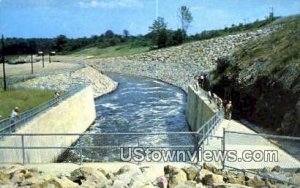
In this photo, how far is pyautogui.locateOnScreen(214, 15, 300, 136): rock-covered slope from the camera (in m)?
36.5

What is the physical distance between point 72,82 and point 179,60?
54.2 meters

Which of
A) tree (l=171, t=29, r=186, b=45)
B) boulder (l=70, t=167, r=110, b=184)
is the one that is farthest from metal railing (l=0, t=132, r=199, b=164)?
tree (l=171, t=29, r=186, b=45)

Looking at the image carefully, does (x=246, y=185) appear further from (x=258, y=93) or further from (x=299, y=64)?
(x=258, y=93)

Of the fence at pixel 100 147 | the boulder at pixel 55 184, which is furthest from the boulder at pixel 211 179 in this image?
the boulder at pixel 55 184

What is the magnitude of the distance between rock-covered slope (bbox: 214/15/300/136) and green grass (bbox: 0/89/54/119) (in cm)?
1715

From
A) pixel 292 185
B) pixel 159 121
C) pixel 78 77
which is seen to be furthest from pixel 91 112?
pixel 292 185

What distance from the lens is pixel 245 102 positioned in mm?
46469

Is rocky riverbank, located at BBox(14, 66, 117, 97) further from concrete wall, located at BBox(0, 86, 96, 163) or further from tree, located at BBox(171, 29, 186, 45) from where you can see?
tree, located at BBox(171, 29, 186, 45)

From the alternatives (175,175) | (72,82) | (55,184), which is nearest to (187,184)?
(175,175)

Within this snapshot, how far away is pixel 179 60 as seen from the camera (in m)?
124

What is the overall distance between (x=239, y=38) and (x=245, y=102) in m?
77.8

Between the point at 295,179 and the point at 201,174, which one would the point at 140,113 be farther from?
the point at 295,179

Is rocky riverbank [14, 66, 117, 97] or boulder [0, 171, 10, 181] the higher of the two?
boulder [0, 171, 10, 181]

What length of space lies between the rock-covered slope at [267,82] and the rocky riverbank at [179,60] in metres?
40.7
